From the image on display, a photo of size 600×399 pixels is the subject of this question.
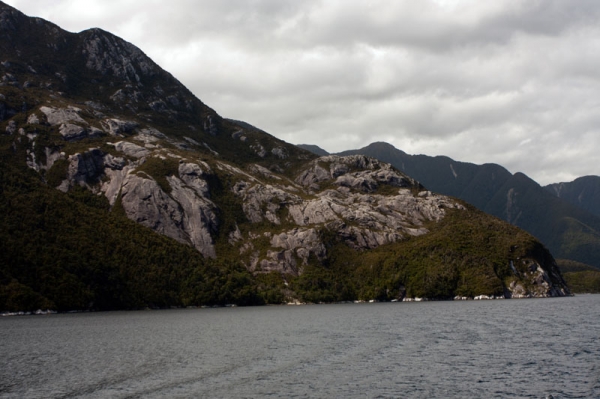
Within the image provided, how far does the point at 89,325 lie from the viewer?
137 m

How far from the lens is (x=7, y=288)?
17638 centimetres

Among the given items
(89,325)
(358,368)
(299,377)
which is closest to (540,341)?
(358,368)

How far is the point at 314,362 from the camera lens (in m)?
71.7

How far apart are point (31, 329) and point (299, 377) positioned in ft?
300

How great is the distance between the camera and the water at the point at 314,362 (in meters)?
54.3

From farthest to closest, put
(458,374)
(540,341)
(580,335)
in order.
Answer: (580,335) < (540,341) < (458,374)

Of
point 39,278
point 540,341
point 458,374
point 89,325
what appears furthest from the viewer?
point 39,278

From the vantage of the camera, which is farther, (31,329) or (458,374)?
(31,329)

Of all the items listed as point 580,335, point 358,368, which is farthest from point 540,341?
point 358,368

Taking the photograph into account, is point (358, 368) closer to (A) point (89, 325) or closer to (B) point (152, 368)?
(B) point (152, 368)

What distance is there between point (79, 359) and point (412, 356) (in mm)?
51231

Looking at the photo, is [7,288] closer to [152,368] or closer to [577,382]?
[152,368]

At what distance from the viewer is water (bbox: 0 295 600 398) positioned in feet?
178

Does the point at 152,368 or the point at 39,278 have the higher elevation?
the point at 39,278
